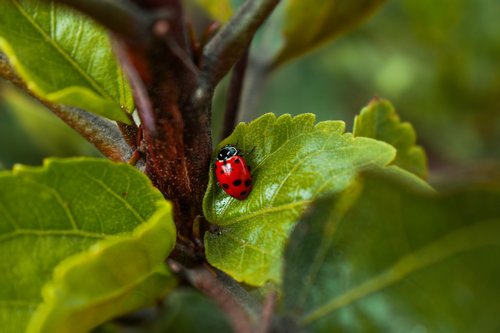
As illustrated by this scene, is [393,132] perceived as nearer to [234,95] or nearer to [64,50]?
[234,95]

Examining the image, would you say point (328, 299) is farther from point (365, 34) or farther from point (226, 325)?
point (365, 34)

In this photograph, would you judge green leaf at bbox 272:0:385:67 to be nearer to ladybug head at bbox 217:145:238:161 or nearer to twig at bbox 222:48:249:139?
twig at bbox 222:48:249:139

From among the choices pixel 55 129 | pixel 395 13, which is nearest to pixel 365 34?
pixel 395 13

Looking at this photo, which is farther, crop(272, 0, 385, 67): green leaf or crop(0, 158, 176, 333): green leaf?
crop(272, 0, 385, 67): green leaf

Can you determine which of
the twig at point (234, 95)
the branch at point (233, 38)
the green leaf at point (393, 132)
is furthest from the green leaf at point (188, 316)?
the branch at point (233, 38)

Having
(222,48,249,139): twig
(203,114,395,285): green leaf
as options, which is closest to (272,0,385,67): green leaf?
(222,48,249,139): twig

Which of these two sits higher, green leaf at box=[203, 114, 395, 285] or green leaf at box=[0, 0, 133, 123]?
green leaf at box=[0, 0, 133, 123]
